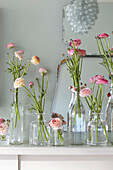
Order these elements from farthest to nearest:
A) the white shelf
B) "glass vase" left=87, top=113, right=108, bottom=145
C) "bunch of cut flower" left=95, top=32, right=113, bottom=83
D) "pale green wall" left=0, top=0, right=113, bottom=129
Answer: "pale green wall" left=0, top=0, right=113, bottom=129 < "bunch of cut flower" left=95, top=32, right=113, bottom=83 < "glass vase" left=87, top=113, right=108, bottom=145 < the white shelf

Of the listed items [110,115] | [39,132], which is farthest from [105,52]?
[39,132]

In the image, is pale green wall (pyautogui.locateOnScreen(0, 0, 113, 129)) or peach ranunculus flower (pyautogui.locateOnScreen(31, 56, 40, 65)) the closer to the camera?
peach ranunculus flower (pyautogui.locateOnScreen(31, 56, 40, 65))

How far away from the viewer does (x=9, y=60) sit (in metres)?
1.78

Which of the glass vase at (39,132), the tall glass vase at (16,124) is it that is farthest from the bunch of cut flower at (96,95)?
the tall glass vase at (16,124)

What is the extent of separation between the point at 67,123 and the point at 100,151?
0.80 feet

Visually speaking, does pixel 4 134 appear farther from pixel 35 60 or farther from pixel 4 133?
pixel 35 60

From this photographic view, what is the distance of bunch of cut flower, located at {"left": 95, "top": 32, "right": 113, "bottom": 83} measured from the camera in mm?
1646

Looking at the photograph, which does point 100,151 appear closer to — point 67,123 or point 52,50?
point 67,123

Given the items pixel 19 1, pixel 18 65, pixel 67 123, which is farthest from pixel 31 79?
pixel 19 1

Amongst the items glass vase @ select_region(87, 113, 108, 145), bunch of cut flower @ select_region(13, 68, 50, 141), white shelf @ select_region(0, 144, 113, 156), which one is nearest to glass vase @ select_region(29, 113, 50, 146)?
bunch of cut flower @ select_region(13, 68, 50, 141)

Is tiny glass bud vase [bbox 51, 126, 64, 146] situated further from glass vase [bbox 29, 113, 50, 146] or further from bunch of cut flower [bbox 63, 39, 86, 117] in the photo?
bunch of cut flower [bbox 63, 39, 86, 117]

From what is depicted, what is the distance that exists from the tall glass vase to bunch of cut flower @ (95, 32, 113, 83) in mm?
540

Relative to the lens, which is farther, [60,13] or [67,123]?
[60,13]

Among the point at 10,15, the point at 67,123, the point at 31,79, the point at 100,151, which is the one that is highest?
the point at 10,15
